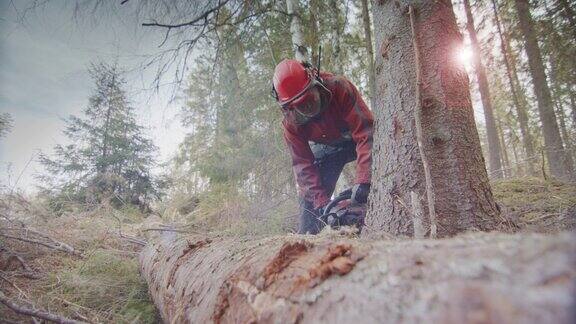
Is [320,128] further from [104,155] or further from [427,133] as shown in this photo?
[104,155]

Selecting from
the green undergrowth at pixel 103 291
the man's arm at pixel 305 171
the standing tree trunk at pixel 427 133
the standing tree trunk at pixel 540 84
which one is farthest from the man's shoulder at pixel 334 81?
the standing tree trunk at pixel 540 84

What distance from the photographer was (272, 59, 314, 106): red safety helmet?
2713mm

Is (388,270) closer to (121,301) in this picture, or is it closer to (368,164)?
(368,164)

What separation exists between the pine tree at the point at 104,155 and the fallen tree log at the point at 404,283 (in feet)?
37.7

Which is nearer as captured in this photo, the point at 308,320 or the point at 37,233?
the point at 308,320

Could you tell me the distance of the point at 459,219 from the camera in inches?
64.8

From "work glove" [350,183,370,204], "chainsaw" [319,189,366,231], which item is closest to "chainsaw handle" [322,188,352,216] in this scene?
"chainsaw" [319,189,366,231]

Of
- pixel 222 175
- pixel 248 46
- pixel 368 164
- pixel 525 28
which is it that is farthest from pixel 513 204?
pixel 222 175

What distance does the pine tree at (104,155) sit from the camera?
11.5m

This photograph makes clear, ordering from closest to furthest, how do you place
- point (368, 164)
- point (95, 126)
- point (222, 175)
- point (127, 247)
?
point (368, 164) → point (127, 247) → point (222, 175) → point (95, 126)

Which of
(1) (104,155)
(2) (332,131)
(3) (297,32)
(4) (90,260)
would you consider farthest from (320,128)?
(1) (104,155)

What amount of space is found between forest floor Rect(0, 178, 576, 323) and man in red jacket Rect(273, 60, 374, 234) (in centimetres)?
122

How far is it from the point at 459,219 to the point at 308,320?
133 centimetres

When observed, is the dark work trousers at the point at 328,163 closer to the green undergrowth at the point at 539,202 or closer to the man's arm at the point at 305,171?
the man's arm at the point at 305,171
